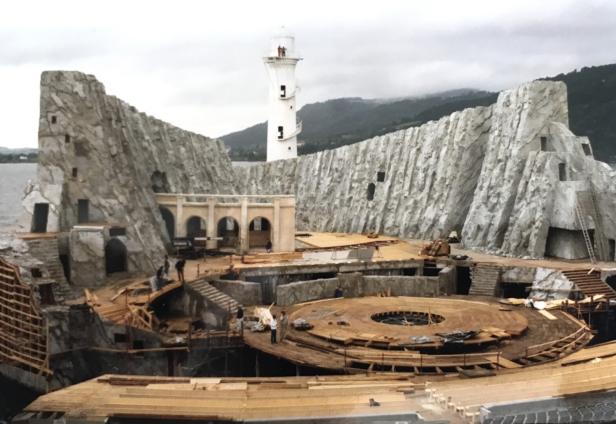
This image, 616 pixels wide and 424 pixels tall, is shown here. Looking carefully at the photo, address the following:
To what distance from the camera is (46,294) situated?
1240 inches

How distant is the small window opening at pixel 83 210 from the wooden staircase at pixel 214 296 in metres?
8.39

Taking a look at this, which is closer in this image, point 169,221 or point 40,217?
point 40,217

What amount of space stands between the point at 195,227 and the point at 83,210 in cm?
1732

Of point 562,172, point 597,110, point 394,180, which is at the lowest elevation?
point 394,180

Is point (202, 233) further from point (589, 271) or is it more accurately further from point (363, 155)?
point (589, 271)

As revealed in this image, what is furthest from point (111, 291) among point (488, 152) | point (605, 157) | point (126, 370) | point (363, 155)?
point (605, 157)

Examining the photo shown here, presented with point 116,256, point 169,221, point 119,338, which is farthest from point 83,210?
point 119,338

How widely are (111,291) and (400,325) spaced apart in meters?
14.4

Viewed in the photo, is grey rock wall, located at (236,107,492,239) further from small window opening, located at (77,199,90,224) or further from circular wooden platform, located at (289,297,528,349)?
small window opening, located at (77,199,90,224)

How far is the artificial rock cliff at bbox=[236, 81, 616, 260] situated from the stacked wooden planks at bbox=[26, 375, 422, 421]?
95.2 ft

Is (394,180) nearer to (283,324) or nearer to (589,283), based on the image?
(589,283)

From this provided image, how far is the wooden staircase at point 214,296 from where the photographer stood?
35.1m

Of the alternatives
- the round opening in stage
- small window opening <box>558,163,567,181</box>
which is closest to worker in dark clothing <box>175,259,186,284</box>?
the round opening in stage

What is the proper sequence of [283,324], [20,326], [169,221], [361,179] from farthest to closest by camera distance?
[361,179] → [169,221] → [283,324] → [20,326]
